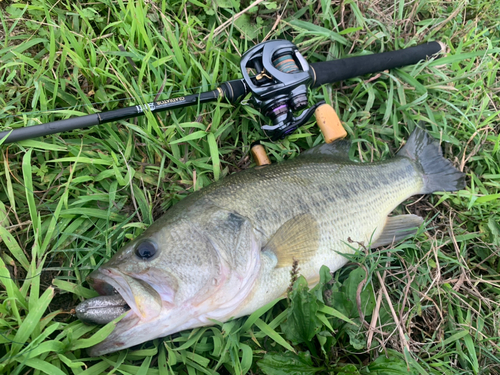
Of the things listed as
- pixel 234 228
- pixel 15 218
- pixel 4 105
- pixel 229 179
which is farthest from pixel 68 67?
pixel 234 228

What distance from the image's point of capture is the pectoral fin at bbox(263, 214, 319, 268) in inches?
78.6

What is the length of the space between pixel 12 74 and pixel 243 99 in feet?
5.93

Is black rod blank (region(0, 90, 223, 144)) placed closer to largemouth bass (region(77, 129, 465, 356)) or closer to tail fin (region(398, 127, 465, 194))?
largemouth bass (region(77, 129, 465, 356))

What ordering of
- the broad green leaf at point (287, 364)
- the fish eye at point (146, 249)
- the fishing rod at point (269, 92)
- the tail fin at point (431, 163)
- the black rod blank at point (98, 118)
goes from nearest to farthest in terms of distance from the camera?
1. the fish eye at point (146, 249)
2. the broad green leaf at point (287, 364)
3. the black rod blank at point (98, 118)
4. the fishing rod at point (269, 92)
5. the tail fin at point (431, 163)

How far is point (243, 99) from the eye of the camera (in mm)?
2510

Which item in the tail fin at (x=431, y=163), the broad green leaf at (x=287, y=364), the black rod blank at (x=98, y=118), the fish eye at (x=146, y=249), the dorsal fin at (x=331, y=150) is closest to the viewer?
the fish eye at (x=146, y=249)

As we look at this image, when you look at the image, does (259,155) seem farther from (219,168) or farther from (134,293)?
(134,293)

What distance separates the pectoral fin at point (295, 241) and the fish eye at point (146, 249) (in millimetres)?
690

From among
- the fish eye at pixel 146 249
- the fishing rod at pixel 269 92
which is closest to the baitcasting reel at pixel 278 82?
the fishing rod at pixel 269 92

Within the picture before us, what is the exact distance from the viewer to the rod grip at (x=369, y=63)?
105 inches

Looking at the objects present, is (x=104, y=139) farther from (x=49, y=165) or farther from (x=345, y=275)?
(x=345, y=275)

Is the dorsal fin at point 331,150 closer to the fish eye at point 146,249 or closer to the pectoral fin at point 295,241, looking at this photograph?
the pectoral fin at point 295,241

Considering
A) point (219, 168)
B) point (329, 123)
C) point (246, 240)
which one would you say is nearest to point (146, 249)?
point (246, 240)

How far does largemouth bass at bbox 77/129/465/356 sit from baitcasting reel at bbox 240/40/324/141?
347 mm
